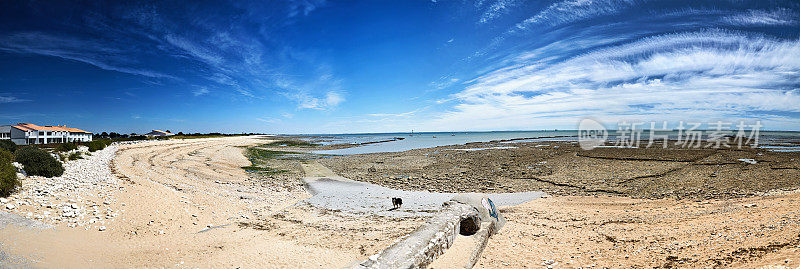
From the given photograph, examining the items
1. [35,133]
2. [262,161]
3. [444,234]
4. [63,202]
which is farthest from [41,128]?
[444,234]

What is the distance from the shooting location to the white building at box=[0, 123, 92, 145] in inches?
1666

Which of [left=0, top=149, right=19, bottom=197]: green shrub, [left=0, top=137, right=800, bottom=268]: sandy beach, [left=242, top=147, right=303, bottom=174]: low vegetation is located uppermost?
[left=0, top=149, right=19, bottom=197]: green shrub

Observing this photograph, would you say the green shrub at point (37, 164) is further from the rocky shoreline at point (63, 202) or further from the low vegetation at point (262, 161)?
the low vegetation at point (262, 161)

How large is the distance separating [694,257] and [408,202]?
888cm

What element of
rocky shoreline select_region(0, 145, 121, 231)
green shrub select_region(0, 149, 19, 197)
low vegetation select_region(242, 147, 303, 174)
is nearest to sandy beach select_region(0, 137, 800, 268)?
rocky shoreline select_region(0, 145, 121, 231)

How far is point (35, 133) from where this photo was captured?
44469 millimetres

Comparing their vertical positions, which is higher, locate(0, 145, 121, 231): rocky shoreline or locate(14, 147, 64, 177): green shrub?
locate(14, 147, 64, 177): green shrub

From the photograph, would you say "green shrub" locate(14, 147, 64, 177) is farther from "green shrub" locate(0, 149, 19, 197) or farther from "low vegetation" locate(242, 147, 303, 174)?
"low vegetation" locate(242, 147, 303, 174)

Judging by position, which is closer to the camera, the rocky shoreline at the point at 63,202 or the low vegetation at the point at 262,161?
the rocky shoreline at the point at 63,202

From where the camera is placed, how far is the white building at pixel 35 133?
139 ft

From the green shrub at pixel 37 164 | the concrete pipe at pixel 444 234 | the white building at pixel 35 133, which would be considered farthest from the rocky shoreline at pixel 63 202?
the white building at pixel 35 133

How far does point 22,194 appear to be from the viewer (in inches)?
311

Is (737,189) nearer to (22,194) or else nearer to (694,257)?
(694,257)

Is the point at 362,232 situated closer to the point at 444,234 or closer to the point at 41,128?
the point at 444,234
